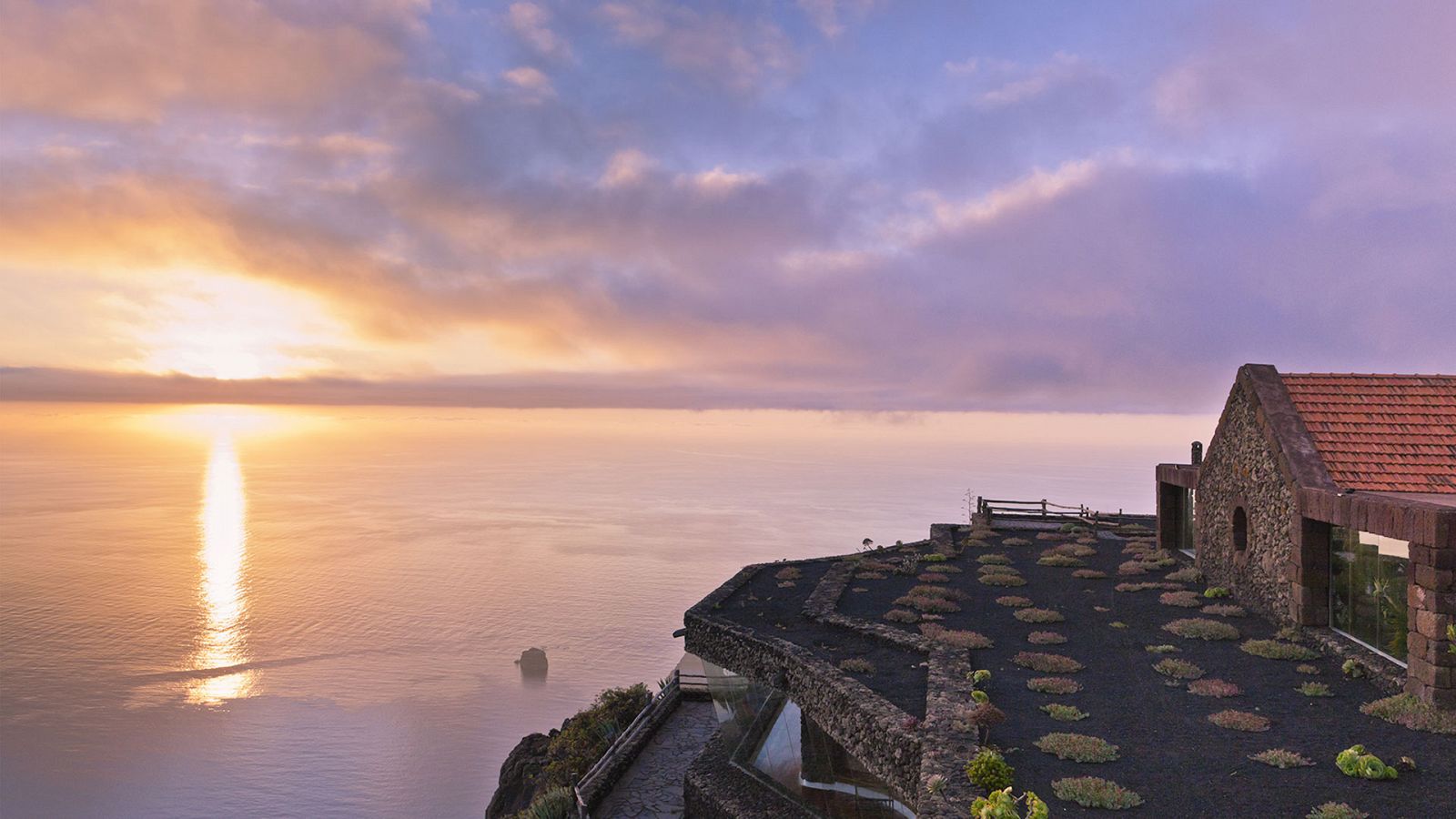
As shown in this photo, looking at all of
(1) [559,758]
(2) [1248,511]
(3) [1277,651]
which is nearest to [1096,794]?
(3) [1277,651]

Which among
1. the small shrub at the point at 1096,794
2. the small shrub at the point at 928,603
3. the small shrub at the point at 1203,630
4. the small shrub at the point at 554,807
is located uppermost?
the small shrub at the point at 1096,794

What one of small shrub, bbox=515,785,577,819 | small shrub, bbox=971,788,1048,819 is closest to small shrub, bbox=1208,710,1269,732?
small shrub, bbox=971,788,1048,819

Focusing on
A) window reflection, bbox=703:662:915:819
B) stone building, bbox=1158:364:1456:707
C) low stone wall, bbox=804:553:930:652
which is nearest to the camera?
stone building, bbox=1158:364:1456:707

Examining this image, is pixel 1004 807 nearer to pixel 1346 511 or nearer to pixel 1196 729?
pixel 1196 729

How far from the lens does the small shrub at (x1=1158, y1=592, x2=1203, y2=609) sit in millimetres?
24453

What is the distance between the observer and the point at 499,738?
8475cm

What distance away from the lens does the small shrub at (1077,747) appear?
12898 millimetres

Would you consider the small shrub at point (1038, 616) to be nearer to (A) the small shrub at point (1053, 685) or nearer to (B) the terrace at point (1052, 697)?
(B) the terrace at point (1052, 697)

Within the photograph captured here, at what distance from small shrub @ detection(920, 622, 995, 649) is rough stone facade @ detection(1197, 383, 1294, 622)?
8.93m

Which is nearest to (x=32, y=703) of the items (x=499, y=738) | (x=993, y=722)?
(x=499, y=738)

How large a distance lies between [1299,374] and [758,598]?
19817mm

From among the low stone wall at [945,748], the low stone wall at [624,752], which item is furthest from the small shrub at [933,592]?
the low stone wall at [624,752]

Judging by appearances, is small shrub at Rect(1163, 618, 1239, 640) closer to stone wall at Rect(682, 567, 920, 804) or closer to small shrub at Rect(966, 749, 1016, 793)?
stone wall at Rect(682, 567, 920, 804)

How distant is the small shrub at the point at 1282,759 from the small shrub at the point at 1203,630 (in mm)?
8649
